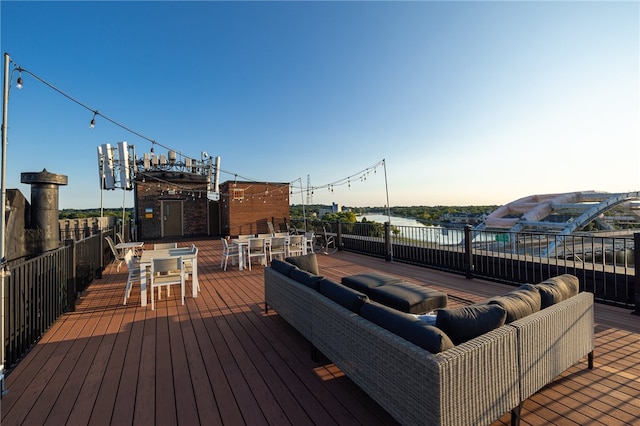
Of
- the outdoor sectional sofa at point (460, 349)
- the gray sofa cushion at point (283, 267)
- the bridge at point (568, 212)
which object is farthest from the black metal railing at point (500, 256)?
the bridge at point (568, 212)

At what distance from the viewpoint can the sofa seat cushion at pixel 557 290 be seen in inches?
74.7

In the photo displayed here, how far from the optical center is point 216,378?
213 centimetres

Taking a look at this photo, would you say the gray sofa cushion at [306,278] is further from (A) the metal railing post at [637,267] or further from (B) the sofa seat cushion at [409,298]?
(A) the metal railing post at [637,267]

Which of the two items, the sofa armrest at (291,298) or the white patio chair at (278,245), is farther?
the white patio chair at (278,245)

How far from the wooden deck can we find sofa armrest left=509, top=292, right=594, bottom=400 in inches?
8.6

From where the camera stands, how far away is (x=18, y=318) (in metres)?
2.51

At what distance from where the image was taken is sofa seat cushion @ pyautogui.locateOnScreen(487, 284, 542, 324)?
1.66 meters

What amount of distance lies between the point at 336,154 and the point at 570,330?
1313 cm

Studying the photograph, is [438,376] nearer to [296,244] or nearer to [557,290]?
[557,290]

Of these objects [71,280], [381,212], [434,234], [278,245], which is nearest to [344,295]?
[71,280]

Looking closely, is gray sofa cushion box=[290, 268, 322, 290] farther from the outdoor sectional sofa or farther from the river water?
the river water

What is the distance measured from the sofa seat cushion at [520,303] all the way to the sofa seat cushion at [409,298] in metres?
0.81

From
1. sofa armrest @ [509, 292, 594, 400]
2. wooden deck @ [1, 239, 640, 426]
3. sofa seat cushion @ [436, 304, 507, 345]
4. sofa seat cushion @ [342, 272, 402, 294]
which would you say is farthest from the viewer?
sofa seat cushion @ [342, 272, 402, 294]

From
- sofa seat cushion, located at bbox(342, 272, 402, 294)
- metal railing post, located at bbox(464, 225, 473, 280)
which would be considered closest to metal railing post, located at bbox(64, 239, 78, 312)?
sofa seat cushion, located at bbox(342, 272, 402, 294)
